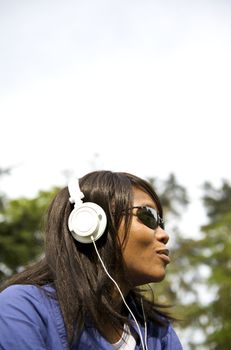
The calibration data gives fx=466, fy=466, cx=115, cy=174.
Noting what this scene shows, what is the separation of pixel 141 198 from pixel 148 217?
119 mm

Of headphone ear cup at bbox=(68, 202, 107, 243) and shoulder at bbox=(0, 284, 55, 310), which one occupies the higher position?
headphone ear cup at bbox=(68, 202, 107, 243)

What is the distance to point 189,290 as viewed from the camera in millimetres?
24828

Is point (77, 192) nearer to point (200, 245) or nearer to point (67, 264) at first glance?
point (67, 264)

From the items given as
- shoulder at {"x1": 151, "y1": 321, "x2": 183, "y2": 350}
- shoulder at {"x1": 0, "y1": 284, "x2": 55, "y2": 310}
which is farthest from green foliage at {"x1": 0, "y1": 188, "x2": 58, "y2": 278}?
shoulder at {"x1": 0, "y1": 284, "x2": 55, "y2": 310}

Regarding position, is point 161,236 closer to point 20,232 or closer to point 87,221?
point 87,221

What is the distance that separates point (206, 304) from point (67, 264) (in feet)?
49.8

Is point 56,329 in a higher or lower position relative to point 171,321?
higher

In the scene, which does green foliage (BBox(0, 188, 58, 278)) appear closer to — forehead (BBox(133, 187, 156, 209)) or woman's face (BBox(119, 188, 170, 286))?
forehead (BBox(133, 187, 156, 209))

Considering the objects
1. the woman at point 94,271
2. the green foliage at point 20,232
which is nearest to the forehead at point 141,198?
the woman at point 94,271

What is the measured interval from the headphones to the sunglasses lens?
0.22 meters

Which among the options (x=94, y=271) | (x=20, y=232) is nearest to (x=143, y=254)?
(x=94, y=271)

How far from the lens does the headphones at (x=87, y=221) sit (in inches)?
86.0

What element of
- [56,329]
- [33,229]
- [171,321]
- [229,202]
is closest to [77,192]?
[56,329]

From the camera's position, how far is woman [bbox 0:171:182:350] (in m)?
1.99
